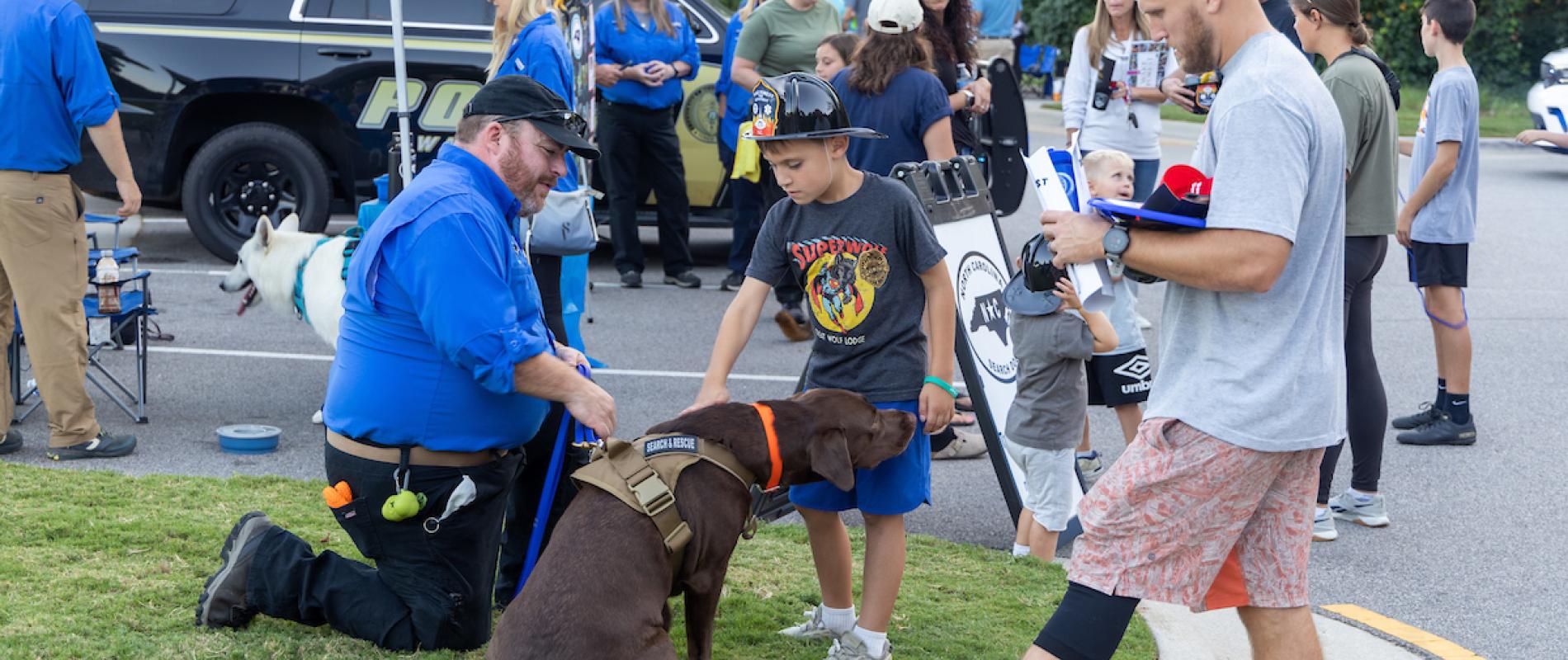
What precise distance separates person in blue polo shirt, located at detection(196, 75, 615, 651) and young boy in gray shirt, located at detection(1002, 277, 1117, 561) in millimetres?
1553

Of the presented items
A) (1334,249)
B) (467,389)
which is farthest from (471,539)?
(1334,249)

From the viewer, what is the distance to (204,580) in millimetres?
4375

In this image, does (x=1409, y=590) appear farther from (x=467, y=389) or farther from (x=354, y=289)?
(x=354, y=289)

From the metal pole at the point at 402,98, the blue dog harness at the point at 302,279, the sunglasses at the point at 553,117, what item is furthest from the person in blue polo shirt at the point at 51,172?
the sunglasses at the point at 553,117

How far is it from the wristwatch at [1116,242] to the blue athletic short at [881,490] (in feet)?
3.47

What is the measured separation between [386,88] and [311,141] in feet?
2.36

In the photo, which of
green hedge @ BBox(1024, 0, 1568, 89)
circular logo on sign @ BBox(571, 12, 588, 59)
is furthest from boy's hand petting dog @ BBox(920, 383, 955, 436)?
green hedge @ BBox(1024, 0, 1568, 89)

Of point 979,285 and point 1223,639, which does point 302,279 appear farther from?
point 1223,639

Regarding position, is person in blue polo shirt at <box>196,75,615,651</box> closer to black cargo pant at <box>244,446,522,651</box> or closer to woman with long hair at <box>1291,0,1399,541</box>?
black cargo pant at <box>244,446,522,651</box>

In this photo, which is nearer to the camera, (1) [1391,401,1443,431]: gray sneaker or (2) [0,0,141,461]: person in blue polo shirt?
(2) [0,0,141,461]: person in blue polo shirt

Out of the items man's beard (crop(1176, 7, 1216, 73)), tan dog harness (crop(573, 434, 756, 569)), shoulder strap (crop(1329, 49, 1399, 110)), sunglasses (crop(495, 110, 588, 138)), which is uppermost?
man's beard (crop(1176, 7, 1216, 73))

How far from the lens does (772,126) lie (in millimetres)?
3699

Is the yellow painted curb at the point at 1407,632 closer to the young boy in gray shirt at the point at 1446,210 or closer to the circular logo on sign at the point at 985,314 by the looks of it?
the circular logo on sign at the point at 985,314

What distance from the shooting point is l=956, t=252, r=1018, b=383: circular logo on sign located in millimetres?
5172
